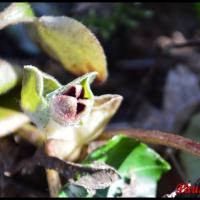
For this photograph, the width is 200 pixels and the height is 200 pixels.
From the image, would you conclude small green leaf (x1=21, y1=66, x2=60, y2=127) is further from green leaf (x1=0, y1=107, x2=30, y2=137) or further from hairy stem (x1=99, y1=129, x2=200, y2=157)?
hairy stem (x1=99, y1=129, x2=200, y2=157)

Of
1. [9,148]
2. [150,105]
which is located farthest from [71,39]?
[150,105]

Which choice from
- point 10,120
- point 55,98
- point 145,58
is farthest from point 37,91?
point 145,58

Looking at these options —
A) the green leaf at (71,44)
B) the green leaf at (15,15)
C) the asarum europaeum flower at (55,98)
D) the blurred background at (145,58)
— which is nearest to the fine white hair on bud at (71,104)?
the asarum europaeum flower at (55,98)

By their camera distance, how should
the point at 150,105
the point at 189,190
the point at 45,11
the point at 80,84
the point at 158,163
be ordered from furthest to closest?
the point at 150,105
the point at 45,11
the point at 158,163
the point at 189,190
the point at 80,84

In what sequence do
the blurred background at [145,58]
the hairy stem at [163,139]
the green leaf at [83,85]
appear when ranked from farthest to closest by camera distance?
the blurred background at [145,58] → the hairy stem at [163,139] → the green leaf at [83,85]

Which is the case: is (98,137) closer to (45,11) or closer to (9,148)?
(9,148)

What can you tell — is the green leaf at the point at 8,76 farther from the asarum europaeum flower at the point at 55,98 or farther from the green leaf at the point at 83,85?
the green leaf at the point at 83,85
